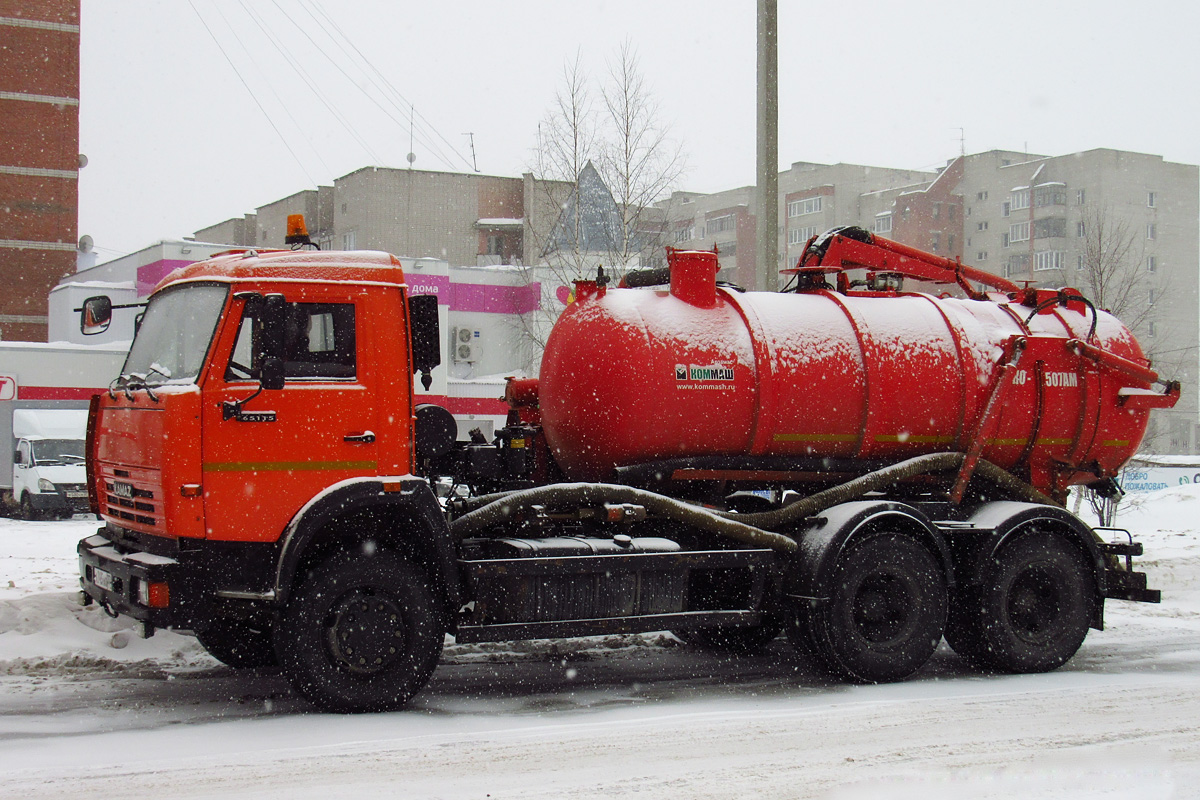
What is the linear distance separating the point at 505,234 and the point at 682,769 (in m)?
48.9

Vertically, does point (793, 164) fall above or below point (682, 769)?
above

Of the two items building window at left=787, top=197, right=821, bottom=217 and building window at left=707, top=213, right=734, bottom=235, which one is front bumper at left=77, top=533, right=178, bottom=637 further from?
building window at left=707, top=213, right=734, bottom=235

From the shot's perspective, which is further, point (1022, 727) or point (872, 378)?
point (872, 378)

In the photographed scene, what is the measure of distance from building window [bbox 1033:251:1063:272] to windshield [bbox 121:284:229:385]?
67.8 meters

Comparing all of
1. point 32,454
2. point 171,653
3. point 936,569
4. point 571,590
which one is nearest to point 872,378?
point 936,569

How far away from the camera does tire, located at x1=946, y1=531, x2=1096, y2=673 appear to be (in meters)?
9.17

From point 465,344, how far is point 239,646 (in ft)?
95.2

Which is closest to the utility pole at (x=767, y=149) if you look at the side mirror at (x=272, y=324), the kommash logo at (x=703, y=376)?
the kommash logo at (x=703, y=376)

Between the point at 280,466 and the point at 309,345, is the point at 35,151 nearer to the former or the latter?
the point at 309,345

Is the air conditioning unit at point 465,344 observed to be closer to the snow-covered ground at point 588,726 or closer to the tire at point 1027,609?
the snow-covered ground at point 588,726

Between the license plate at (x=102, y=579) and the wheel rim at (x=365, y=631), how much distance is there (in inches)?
55.8

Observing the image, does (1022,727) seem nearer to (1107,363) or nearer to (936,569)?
(936,569)

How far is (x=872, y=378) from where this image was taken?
9102 millimetres

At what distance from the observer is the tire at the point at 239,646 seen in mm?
8469
